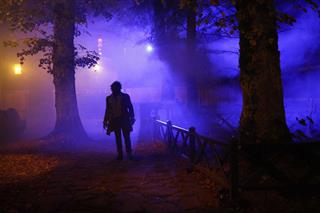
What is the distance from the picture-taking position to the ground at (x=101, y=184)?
233 inches

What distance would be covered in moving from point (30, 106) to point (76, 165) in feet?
79.4

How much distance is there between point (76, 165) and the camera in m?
9.53

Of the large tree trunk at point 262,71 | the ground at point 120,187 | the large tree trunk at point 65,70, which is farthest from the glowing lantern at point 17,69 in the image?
the large tree trunk at point 262,71

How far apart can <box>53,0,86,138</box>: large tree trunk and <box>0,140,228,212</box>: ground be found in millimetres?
2995

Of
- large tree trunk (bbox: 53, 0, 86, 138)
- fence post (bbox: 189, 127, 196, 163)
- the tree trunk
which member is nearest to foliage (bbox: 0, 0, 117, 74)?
large tree trunk (bbox: 53, 0, 86, 138)

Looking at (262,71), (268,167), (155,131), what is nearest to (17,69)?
(155,131)

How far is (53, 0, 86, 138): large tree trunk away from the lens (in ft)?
44.2

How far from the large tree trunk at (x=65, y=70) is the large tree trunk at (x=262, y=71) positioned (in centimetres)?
848

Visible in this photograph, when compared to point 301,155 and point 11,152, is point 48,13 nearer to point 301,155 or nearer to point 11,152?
point 11,152

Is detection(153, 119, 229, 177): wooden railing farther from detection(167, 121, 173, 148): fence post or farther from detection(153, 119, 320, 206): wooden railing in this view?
detection(153, 119, 320, 206): wooden railing

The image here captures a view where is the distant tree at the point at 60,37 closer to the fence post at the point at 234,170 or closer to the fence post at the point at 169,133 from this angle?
the fence post at the point at 169,133

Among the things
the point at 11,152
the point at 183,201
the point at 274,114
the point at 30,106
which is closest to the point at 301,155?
the point at 274,114

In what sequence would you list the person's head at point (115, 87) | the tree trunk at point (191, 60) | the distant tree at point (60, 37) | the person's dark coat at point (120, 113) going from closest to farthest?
1. the person's head at point (115, 87)
2. the person's dark coat at point (120, 113)
3. the distant tree at point (60, 37)
4. the tree trunk at point (191, 60)

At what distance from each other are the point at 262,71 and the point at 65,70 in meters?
9.23
